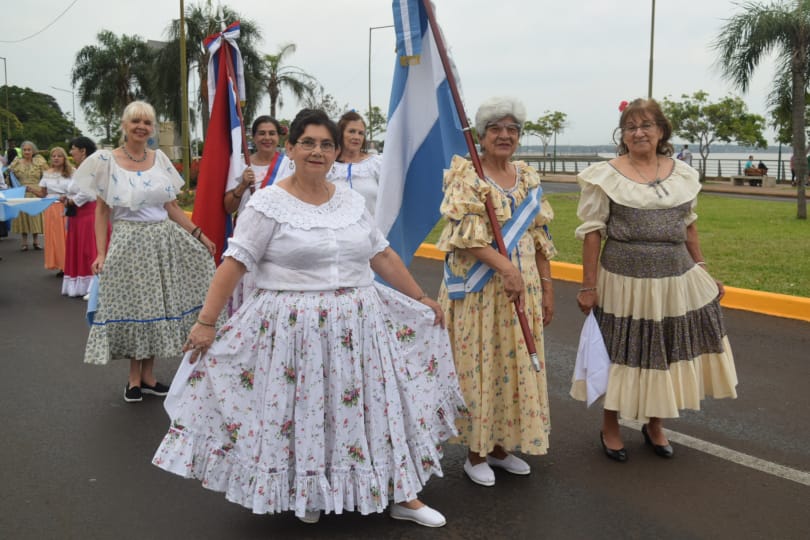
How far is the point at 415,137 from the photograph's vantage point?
431 centimetres

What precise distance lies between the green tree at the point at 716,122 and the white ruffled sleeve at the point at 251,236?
35.2 m

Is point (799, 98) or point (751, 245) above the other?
point (799, 98)

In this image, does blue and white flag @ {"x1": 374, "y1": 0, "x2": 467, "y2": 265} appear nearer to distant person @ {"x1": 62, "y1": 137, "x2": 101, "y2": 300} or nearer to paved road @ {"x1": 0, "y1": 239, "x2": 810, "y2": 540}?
paved road @ {"x1": 0, "y1": 239, "x2": 810, "y2": 540}

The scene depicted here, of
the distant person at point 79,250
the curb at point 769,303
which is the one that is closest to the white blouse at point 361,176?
the curb at point 769,303

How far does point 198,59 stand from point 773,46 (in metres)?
22.5

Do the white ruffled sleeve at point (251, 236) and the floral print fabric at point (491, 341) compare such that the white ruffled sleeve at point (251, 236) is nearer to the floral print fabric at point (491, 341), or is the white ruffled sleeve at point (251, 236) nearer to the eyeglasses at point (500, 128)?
the floral print fabric at point (491, 341)

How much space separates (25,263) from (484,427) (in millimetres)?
11495

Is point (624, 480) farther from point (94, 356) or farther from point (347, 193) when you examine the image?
point (94, 356)

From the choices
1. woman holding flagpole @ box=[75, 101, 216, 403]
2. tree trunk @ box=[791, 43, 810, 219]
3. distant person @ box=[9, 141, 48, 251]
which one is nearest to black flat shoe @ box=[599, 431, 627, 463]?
woman holding flagpole @ box=[75, 101, 216, 403]

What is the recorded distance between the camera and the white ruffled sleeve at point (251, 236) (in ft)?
10.8

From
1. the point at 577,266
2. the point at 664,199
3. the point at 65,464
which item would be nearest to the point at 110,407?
the point at 65,464

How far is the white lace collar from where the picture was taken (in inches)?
131

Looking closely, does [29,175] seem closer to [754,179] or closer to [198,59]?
[198,59]

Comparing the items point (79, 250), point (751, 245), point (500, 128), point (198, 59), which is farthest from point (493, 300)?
point (198, 59)
